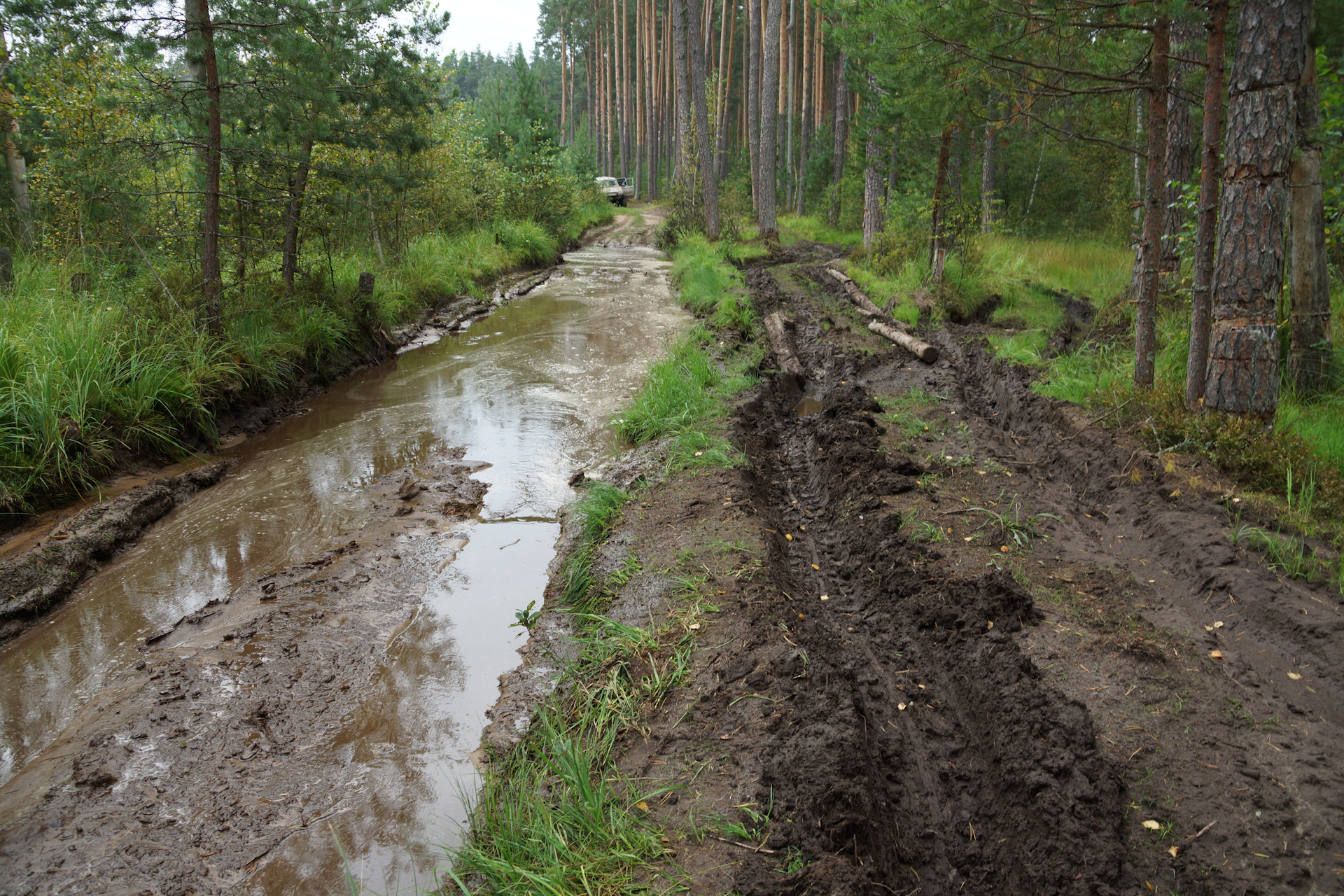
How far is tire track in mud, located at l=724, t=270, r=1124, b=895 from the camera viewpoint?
2.44 m

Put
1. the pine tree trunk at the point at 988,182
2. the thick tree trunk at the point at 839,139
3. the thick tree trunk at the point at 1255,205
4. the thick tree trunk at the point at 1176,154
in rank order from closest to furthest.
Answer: the thick tree trunk at the point at 1255,205 < the thick tree trunk at the point at 1176,154 < the pine tree trunk at the point at 988,182 < the thick tree trunk at the point at 839,139

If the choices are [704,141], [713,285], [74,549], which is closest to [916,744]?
[74,549]

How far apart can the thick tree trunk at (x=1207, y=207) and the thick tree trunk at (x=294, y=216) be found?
28.2 ft

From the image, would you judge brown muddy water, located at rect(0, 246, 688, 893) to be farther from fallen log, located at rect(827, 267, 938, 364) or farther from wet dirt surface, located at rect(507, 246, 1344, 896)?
fallen log, located at rect(827, 267, 938, 364)

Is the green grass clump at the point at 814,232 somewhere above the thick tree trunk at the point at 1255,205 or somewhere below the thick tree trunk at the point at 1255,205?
above

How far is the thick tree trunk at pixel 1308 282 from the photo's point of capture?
5070mm

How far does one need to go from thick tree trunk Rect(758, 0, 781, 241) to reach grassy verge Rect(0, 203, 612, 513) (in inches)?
471

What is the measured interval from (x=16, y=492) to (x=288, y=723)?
10.4 feet

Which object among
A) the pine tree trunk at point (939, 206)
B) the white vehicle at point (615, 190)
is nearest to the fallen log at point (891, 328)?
the pine tree trunk at point (939, 206)

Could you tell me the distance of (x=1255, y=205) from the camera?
450 centimetres

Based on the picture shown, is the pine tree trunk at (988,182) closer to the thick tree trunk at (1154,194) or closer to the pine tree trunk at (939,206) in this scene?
the pine tree trunk at (939,206)

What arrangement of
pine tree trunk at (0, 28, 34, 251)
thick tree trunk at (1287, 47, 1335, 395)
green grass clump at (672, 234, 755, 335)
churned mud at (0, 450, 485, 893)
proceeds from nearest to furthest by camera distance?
churned mud at (0, 450, 485, 893) < thick tree trunk at (1287, 47, 1335, 395) < pine tree trunk at (0, 28, 34, 251) < green grass clump at (672, 234, 755, 335)

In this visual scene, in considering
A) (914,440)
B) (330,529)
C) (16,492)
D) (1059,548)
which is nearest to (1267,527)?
(1059,548)

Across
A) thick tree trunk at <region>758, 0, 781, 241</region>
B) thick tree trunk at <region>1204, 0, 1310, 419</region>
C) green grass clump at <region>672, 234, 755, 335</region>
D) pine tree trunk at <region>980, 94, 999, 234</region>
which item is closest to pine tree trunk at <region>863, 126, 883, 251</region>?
pine tree trunk at <region>980, 94, 999, 234</region>
